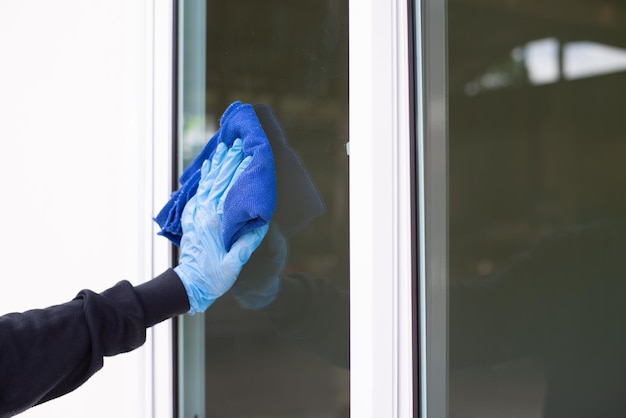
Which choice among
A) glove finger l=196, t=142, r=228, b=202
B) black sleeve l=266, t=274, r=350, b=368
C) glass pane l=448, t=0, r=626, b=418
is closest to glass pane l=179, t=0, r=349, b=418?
black sleeve l=266, t=274, r=350, b=368

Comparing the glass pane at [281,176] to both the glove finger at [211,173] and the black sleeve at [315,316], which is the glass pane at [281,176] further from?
the glove finger at [211,173]

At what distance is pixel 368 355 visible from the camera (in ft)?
2.85

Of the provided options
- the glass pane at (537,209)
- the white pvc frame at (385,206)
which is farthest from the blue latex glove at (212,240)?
the glass pane at (537,209)

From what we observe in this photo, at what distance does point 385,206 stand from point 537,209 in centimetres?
22

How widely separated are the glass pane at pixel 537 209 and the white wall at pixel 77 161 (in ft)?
3.02

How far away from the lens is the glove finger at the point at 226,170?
42.7 inches

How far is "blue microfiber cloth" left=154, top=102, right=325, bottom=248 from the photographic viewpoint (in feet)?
3.20

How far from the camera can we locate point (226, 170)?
1.09m

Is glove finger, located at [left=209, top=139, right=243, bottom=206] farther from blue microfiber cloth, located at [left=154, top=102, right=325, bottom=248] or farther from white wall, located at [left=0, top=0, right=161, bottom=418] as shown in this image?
white wall, located at [left=0, top=0, right=161, bottom=418]

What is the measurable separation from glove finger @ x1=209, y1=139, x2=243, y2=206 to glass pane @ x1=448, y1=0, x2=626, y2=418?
1.48ft

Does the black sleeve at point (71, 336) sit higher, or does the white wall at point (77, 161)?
the white wall at point (77, 161)

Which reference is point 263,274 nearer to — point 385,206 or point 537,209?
point 385,206

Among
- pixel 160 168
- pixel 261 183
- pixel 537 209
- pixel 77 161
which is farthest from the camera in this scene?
pixel 77 161

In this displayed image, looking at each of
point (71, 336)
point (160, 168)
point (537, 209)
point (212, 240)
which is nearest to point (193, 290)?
point (212, 240)
